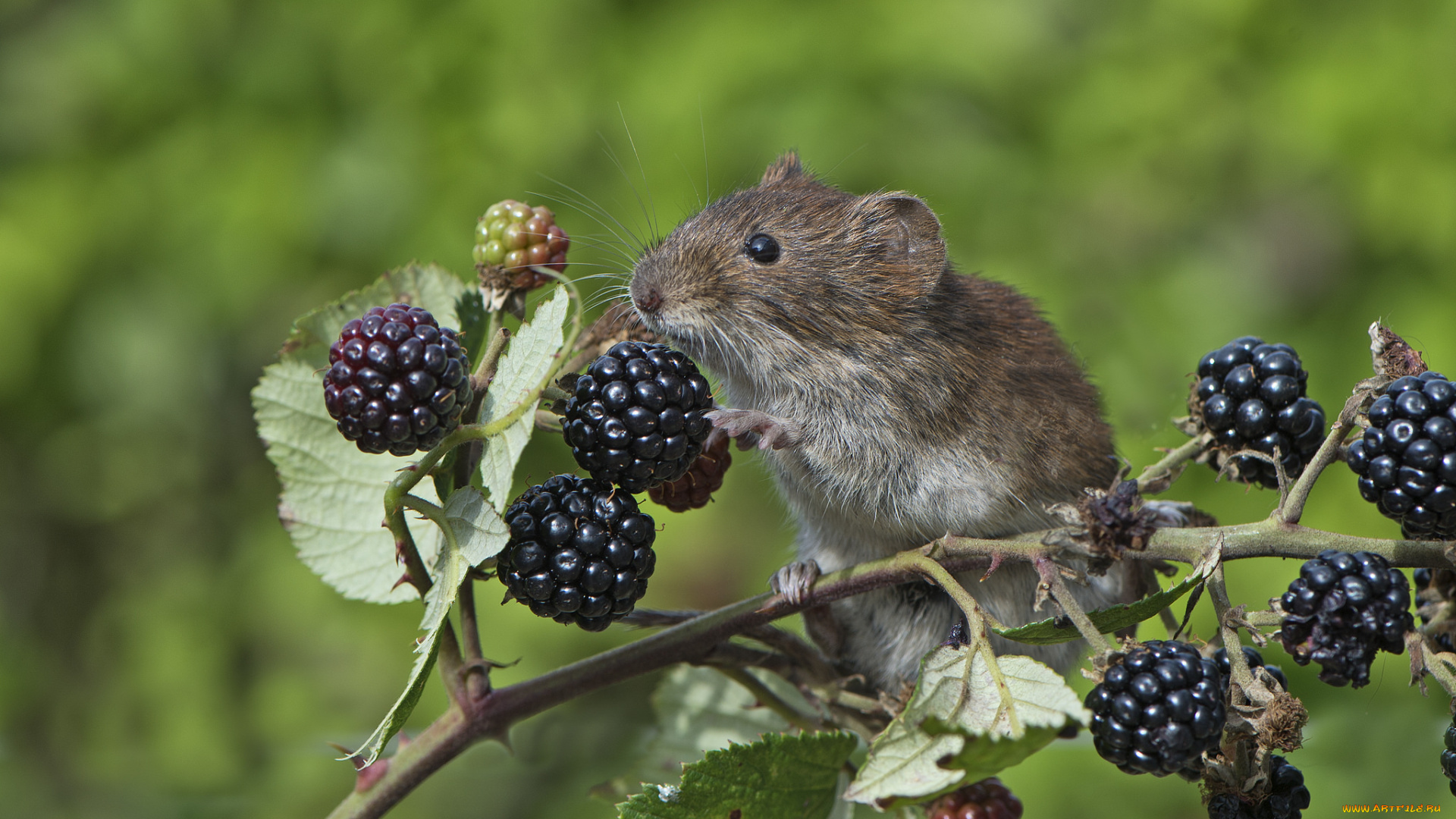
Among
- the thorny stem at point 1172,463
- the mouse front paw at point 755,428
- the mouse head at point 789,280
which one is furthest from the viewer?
the mouse head at point 789,280

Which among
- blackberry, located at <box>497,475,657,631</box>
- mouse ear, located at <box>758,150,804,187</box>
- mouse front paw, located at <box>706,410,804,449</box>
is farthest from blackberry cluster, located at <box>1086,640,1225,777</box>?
mouse ear, located at <box>758,150,804,187</box>

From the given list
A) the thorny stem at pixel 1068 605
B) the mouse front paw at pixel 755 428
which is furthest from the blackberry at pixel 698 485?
the thorny stem at pixel 1068 605

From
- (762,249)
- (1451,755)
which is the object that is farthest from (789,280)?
(1451,755)

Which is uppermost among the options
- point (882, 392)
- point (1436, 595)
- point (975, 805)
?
point (882, 392)

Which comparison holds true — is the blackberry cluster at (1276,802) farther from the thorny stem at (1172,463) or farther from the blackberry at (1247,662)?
the thorny stem at (1172,463)

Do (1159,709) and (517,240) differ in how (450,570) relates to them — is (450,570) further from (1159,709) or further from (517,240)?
(1159,709)

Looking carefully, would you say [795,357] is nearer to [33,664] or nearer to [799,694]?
[799,694]

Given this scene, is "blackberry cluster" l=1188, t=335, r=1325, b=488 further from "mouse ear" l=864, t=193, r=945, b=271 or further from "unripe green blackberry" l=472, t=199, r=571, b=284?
"unripe green blackberry" l=472, t=199, r=571, b=284

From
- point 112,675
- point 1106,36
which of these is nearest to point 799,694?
point 1106,36
